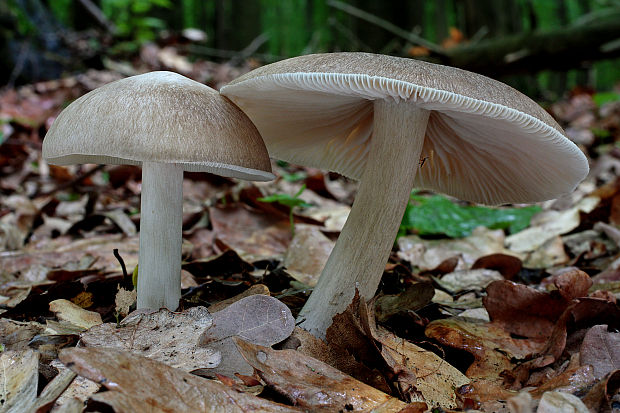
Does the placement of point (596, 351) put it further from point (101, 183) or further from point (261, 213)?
point (101, 183)

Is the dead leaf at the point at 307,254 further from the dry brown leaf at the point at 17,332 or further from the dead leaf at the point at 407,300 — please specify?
the dry brown leaf at the point at 17,332

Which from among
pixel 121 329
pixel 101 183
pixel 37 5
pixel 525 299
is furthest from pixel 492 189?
pixel 37 5

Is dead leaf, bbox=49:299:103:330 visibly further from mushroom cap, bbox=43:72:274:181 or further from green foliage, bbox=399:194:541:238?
green foliage, bbox=399:194:541:238

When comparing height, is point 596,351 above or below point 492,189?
below

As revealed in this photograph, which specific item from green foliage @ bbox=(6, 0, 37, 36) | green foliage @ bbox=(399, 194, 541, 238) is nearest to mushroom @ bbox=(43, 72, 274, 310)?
green foliage @ bbox=(399, 194, 541, 238)

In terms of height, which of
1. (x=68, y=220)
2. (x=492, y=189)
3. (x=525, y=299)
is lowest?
(x=68, y=220)

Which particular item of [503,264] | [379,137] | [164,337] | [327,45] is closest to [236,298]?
[164,337]

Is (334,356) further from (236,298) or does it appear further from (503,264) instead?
(503,264)
